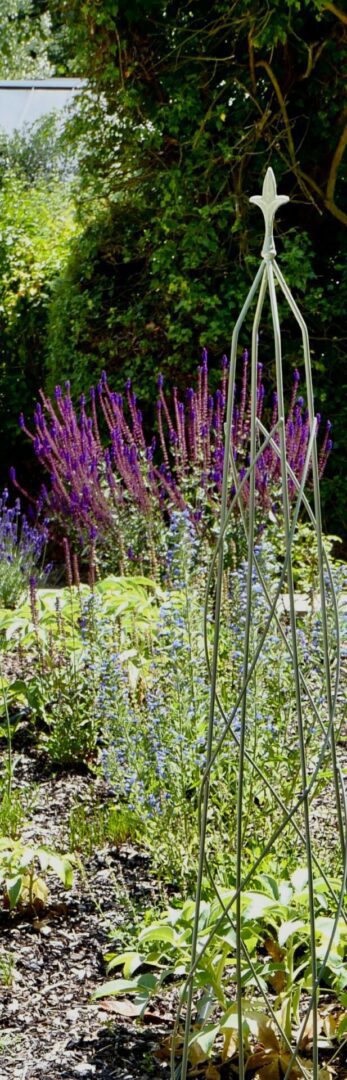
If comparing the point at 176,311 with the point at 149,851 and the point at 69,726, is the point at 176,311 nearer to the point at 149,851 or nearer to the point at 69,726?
the point at 69,726

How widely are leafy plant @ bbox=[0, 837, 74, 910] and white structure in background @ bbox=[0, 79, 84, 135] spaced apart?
1480 cm

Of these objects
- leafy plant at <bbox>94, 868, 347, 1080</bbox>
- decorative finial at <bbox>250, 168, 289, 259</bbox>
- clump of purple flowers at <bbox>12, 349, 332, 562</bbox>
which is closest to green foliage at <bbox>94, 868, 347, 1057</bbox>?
leafy plant at <bbox>94, 868, 347, 1080</bbox>

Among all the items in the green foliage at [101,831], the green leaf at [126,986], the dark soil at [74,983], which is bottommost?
the dark soil at [74,983]

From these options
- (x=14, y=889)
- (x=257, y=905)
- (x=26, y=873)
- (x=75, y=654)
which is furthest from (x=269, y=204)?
(x=75, y=654)

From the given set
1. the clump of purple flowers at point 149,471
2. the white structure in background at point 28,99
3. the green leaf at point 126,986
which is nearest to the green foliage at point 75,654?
the clump of purple flowers at point 149,471

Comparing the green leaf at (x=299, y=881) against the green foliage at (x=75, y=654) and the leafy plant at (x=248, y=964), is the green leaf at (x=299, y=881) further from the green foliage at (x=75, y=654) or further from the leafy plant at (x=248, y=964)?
→ the green foliage at (x=75, y=654)

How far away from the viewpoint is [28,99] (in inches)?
632

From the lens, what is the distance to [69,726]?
10.8 feet

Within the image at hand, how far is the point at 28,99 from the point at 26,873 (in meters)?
15.5

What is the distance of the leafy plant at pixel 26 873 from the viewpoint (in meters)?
2.30

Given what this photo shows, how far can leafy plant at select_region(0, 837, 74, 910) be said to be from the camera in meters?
2.30

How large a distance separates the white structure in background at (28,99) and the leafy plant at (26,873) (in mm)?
14795

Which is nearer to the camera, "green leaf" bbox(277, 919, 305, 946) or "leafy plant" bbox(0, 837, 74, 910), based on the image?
"green leaf" bbox(277, 919, 305, 946)

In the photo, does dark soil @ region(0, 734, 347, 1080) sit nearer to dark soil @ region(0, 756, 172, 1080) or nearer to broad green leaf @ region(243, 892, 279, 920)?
dark soil @ region(0, 756, 172, 1080)
